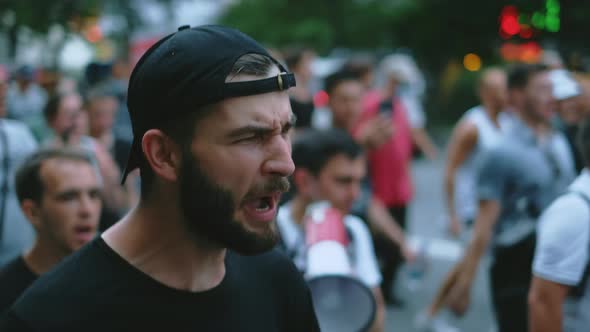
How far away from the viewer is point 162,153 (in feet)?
6.05

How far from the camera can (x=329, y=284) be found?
2.90m

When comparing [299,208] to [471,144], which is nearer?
[299,208]

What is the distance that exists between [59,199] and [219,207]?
6.22 feet

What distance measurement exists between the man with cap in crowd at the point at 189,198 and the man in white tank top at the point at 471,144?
16.8ft

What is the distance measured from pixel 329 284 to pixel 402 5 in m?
21.8

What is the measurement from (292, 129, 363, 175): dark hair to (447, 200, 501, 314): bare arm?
1.24m

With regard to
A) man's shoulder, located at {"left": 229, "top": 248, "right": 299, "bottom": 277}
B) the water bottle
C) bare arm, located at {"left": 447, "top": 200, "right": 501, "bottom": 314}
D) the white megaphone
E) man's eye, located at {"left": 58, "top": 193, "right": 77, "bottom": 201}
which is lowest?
the water bottle

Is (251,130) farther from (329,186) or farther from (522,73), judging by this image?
(522,73)

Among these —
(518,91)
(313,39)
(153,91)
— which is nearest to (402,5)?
(313,39)

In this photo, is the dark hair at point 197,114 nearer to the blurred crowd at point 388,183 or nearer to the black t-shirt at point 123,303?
the black t-shirt at point 123,303

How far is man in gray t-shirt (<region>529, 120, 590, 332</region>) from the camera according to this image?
3062 millimetres

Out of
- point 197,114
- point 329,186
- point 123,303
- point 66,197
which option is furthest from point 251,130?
point 329,186

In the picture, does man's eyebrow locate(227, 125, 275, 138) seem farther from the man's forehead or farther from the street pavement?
the street pavement

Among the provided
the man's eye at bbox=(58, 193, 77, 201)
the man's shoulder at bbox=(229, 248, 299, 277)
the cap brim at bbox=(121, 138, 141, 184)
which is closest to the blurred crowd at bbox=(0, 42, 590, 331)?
the man's eye at bbox=(58, 193, 77, 201)
